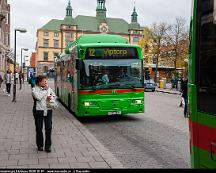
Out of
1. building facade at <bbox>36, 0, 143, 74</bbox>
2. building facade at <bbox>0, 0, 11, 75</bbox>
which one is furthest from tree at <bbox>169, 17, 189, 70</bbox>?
building facade at <bbox>36, 0, 143, 74</bbox>

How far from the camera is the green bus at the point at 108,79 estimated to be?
46.6 ft

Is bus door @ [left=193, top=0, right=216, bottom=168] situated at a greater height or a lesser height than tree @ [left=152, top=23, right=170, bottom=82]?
lesser

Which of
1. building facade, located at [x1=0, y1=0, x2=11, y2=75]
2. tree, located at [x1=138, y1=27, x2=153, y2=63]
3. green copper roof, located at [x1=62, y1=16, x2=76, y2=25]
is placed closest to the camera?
building facade, located at [x1=0, y1=0, x2=11, y2=75]

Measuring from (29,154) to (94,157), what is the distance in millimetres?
1340

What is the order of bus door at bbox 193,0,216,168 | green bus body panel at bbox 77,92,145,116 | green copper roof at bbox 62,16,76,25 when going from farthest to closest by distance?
green copper roof at bbox 62,16,76,25 → green bus body panel at bbox 77,92,145,116 → bus door at bbox 193,0,216,168

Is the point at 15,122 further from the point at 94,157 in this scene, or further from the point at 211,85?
the point at 211,85

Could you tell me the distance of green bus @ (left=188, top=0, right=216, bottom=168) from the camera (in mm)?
4238

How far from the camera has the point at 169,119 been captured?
16031 mm

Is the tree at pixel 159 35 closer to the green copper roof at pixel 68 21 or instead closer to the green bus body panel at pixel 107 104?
the green bus body panel at pixel 107 104

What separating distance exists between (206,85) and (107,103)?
1012cm

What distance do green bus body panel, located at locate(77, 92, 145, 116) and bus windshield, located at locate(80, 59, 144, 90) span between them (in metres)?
0.32

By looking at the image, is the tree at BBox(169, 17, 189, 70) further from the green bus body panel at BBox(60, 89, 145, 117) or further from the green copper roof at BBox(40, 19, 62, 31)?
the green copper roof at BBox(40, 19, 62, 31)

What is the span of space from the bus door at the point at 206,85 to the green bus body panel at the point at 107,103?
971cm

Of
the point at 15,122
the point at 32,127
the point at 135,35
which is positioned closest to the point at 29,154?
the point at 32,127
